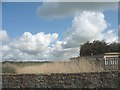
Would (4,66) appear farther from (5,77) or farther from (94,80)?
(94,80)

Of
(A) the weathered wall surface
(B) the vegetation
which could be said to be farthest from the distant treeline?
(A) the weathered wall surface

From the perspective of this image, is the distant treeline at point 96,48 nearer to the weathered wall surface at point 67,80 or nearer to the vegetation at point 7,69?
the vegetation at point 7,69

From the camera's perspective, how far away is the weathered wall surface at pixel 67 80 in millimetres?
12742

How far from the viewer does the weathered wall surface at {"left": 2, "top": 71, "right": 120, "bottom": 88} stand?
12742 mm

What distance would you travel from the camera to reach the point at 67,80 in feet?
42.2

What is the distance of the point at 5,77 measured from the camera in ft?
43.7

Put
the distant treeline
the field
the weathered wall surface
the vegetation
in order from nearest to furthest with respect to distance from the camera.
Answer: the weathered wall surface < the field < the vegetation < the distant treeline

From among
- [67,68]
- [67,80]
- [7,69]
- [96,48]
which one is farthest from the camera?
[96,48]

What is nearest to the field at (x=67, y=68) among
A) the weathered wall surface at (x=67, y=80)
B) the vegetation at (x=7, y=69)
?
the vegetation at (x=7, y=69)

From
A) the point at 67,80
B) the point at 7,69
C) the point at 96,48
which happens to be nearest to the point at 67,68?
the point at 67,80

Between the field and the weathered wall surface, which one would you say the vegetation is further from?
the weathered wall surface

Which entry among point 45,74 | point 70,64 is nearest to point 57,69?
point 70,64

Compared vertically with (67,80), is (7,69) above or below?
above

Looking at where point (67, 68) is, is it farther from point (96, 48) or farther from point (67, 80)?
point (96, 48)
